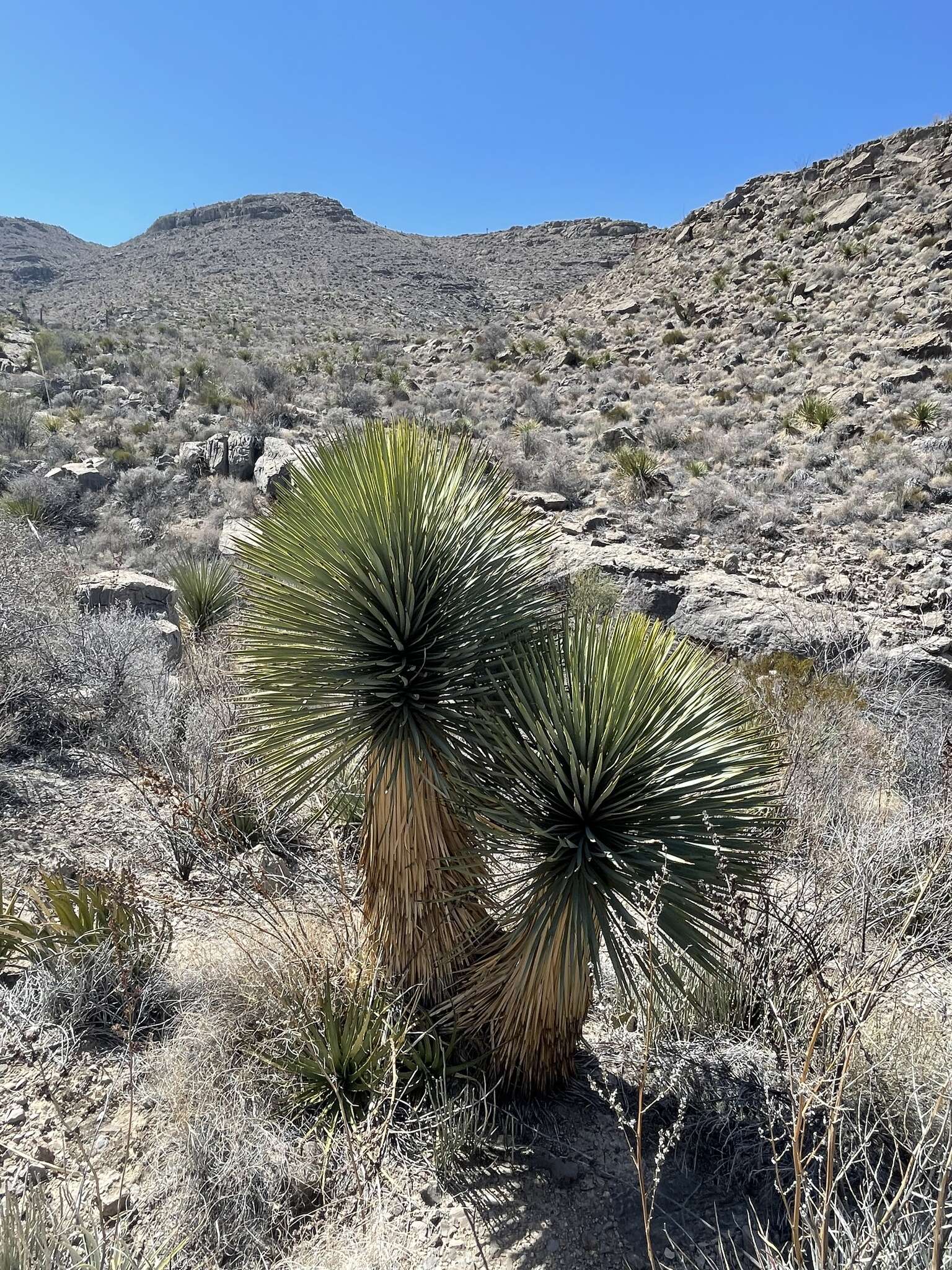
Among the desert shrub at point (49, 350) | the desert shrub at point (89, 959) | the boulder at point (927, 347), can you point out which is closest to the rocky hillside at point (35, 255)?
the desert shrub at point (49, 350)

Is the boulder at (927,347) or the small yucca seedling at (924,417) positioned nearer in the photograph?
the small yucca seedling at (924,417)

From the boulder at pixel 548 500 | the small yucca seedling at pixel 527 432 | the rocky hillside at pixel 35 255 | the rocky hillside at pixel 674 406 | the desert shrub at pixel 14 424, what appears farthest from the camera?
the rocky hillside at pixel 35 255

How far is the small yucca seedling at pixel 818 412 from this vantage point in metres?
12.7

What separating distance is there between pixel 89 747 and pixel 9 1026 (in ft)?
8.84

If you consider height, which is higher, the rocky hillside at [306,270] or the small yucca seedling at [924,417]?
the rocky hillside at [306,270]

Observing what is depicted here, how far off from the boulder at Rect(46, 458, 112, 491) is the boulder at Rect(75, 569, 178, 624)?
17.6 ft

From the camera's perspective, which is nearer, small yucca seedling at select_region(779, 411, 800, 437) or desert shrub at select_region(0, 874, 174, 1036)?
desert shrub at select_region(0, 874, 174, 1036)

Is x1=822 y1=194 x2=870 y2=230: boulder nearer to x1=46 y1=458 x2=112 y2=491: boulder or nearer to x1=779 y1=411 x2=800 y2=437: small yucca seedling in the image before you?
x1=779 y1=411 x2=800 y2=437: small yucca seedling

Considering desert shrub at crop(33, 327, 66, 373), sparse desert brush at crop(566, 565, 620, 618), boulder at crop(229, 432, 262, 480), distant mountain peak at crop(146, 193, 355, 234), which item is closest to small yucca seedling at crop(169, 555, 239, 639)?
sparse desert brush at crop(566, 565, 620, 618)

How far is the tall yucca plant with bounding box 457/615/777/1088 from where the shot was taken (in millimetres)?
2322

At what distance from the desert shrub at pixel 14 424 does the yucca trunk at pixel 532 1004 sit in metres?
15.3

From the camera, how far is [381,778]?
2.65 meters

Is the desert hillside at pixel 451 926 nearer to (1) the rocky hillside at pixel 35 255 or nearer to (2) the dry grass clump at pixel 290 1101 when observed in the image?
(2) the dry grass clump at pixel 290 1101

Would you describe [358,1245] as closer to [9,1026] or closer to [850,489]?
[9,1026]
